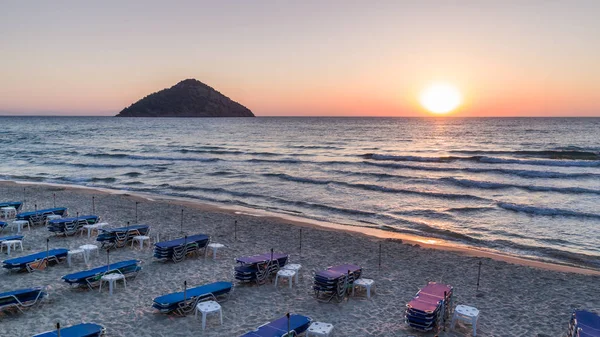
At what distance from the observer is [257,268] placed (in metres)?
11.4

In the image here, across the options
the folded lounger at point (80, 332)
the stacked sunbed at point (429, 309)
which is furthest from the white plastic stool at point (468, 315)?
the folded lounger at point (80, 332)

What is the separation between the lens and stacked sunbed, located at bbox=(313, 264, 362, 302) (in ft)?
34.0

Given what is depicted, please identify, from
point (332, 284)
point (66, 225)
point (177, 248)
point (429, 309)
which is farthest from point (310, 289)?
point (66, 225)

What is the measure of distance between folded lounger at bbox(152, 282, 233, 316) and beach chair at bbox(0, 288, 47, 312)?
2.67 m

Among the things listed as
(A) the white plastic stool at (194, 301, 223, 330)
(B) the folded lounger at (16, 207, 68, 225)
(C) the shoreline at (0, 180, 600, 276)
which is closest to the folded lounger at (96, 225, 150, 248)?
(B) the folded lounger at (16, 207, 68, 225)

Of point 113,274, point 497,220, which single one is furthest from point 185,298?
point 497,220

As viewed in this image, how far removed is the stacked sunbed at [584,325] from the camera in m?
7.76

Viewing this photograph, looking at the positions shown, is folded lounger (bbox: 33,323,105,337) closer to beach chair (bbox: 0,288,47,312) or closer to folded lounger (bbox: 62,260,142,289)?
beach chair (bbox: 0,288,47,312)

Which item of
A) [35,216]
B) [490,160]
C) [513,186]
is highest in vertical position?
[490,160]

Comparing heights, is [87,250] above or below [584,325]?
below

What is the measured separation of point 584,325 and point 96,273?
1094 centimetres

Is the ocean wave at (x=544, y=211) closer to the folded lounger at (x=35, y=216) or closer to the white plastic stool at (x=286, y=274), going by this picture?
the white plastic stool at (x=286, y=274)

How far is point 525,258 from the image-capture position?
49.4ft

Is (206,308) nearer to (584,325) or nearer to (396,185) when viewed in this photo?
(584,325)
